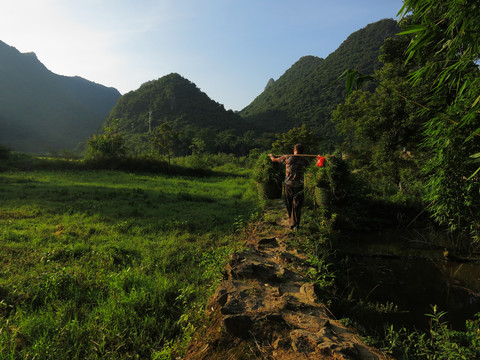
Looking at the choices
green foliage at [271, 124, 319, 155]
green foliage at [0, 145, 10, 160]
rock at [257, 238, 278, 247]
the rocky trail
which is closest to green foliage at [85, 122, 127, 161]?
green foliage at [0, 145, 10, 160]

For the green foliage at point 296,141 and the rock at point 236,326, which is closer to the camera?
the rock at point 236,326

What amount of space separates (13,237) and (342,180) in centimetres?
756

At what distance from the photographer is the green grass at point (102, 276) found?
202 centimetres

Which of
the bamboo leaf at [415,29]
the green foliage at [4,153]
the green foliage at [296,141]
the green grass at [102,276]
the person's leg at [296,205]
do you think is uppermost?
the green foliage at [296,141]

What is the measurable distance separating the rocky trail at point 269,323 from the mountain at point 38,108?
3166 inches

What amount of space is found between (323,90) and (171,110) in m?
47.0

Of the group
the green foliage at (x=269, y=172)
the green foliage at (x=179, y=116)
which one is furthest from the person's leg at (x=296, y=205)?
the green foliage at (x=179, y=116)

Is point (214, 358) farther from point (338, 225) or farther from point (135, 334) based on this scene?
point (338, 225)

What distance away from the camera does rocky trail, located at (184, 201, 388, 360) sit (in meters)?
1.53

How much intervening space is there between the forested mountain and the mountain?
223ft

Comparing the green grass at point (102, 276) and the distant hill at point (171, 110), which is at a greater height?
the distant hill at point (171, 110)

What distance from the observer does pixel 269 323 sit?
70.2 inches

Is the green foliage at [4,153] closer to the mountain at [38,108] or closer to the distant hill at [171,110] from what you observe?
the distant hill at [171,110]

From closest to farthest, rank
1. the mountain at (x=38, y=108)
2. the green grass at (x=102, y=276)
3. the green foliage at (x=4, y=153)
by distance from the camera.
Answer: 1. the green grass at (x=102, y=276)
2. the green foliage at (x=4, y=153)
3. the mountain at (x=38, y=108)
